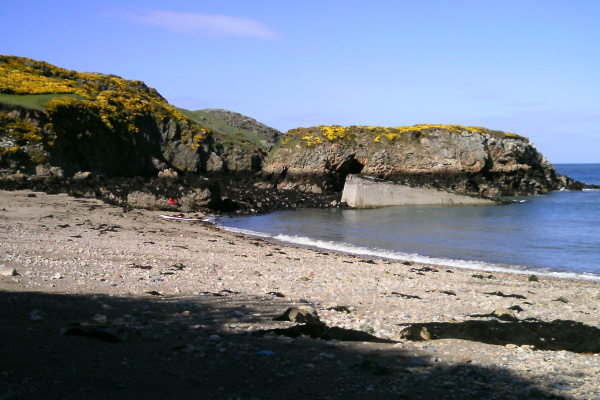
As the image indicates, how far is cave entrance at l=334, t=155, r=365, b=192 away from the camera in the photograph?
43906 mm

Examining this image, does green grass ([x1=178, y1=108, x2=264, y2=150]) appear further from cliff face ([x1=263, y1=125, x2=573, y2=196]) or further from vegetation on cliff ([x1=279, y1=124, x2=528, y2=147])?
cliff face ([x1=263, y1=125, x2=573, y2=196])

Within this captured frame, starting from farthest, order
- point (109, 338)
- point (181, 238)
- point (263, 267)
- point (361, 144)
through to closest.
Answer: point (361, 144) < point (181, 238) < point (263, 267) < point (109, 338)

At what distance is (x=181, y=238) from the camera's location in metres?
16.0

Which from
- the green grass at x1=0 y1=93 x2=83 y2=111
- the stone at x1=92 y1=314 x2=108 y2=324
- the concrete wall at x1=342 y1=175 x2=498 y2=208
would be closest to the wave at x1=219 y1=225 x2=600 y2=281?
the stone at x1=92 y1=314 x2=108 y2=324

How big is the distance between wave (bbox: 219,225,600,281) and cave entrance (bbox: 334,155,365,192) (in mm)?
23955

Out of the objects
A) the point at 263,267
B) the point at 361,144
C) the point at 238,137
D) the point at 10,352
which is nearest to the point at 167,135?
the point at 238,137

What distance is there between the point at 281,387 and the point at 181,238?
40.4 feet

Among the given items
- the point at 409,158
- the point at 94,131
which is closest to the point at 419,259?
the point at 94,131

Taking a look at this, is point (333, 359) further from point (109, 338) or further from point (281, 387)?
point (109, 338)

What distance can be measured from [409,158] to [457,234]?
2419 cm

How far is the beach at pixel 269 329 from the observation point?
417 cm

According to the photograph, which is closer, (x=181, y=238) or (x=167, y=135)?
(x=181, y=238)

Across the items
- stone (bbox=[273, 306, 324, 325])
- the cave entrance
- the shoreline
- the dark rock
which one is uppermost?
the cave entrance

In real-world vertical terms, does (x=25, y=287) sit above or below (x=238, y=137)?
below
